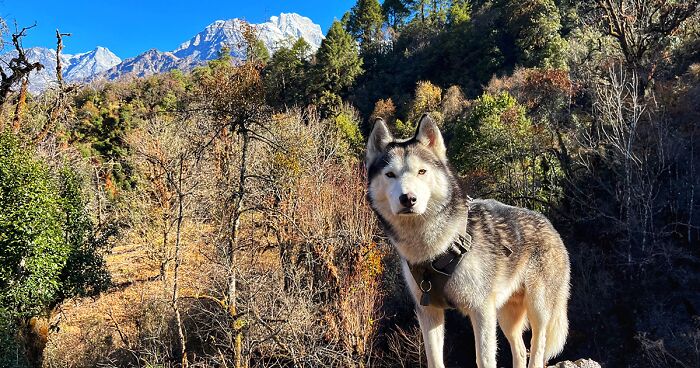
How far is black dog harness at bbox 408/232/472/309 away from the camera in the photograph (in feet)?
10.4

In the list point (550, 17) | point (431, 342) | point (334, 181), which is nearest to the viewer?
point (431, 342)

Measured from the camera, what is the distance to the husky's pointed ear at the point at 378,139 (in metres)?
3.33

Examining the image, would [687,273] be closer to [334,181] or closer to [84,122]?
[334,181]

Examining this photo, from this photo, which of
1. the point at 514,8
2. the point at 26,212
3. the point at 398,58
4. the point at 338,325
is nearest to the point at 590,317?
the point at 338,325

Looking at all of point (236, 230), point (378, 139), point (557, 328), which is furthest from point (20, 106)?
point (557, 328)

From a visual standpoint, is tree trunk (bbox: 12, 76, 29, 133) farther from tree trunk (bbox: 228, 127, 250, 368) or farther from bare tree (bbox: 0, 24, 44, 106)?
tree trunk (bbox: 228, 127, 250, 368)

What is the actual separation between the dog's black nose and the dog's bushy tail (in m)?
2.13

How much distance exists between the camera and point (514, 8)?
34.2 metres

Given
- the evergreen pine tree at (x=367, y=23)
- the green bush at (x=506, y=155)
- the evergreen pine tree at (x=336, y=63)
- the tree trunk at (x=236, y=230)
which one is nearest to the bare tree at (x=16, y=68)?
the tree trunk at (x=236, y=230)

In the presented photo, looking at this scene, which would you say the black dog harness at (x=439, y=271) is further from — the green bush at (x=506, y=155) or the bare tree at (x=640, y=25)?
the bare tree at (x=640, y=25)

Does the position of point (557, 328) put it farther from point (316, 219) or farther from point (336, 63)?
point (336, 63)

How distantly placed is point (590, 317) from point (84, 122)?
4226cm

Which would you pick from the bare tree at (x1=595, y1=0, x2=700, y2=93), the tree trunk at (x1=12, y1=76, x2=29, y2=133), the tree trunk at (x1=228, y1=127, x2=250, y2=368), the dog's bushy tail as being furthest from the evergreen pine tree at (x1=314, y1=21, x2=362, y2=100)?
the dog's bushy tail

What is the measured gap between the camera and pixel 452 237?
318 cm
